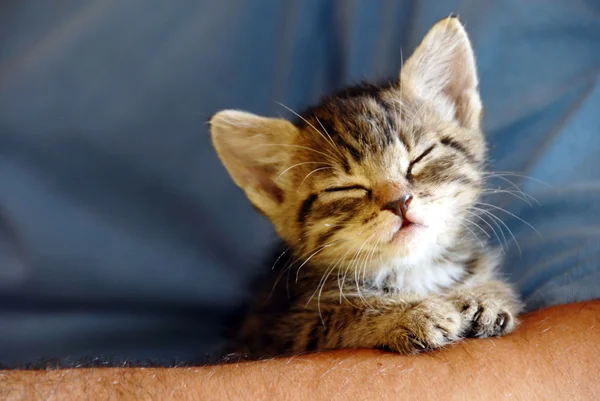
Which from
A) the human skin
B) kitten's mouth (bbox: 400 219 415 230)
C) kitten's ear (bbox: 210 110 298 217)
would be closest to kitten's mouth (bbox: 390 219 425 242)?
kitten's mouth (bbox: 400 219 415 230)

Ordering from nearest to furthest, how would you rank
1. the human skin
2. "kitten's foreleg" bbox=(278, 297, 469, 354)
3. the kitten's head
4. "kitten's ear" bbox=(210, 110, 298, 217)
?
the human skin
"kitten's foreleg" bbox=(278, 297, 469, 354)
the kitten's head
"kitten's ear" bbox=(210, 110, 298, 217)

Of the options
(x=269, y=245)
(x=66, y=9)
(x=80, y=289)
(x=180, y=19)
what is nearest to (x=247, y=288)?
(x=269, y=245)

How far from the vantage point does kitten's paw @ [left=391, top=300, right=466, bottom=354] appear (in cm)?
113

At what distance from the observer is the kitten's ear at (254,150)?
135cm

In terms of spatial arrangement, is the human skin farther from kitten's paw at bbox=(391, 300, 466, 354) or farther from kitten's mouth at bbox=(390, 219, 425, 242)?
kitten's mouth at bbox=(390, 219, 425, 242)

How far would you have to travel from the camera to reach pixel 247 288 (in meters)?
1.63

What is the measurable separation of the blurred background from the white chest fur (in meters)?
0.24

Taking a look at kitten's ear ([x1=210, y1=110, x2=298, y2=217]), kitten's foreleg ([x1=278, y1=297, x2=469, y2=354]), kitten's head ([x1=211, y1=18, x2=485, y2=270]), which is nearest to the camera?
kitten's foreleg ([x1=278, y1=297, x2=469, y2=354])

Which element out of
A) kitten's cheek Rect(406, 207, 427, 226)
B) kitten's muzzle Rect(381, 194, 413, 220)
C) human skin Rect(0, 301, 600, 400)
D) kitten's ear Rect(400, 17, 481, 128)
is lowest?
human skin Rect(0, 301, 600, 400)

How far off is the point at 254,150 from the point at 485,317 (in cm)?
64

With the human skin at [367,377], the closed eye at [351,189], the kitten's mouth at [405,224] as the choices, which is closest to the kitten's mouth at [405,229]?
the kitten's mouth at [405,224]

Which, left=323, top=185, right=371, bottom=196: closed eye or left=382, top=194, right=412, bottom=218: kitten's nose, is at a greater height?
left=323, top=185, right=371, bottom=196: closed eye

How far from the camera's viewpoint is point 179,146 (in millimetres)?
1548

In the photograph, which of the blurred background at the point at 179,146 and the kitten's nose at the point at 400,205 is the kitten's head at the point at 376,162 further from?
the blurred background at the point at 179,146
